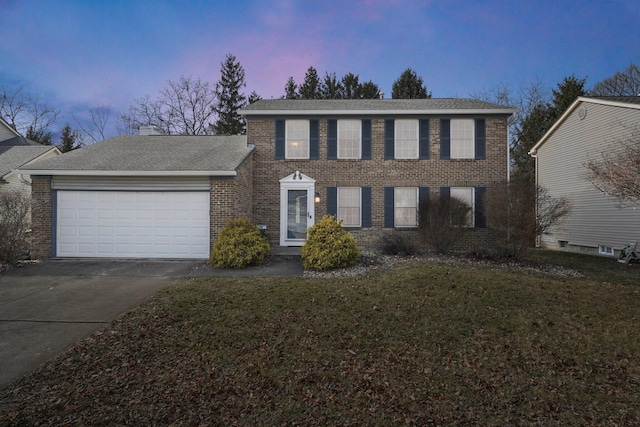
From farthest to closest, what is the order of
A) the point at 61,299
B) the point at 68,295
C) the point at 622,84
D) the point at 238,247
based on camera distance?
the point at 622,84
the point at 238,247
the point at 68,295
the point at 61,299

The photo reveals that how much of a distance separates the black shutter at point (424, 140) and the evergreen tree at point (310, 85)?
1856cm

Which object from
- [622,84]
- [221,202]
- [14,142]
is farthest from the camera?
[622,84]

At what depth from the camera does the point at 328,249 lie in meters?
8.16

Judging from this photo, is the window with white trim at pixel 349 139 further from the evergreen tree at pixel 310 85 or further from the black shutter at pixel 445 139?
the evergreen tree at pixel 310 85

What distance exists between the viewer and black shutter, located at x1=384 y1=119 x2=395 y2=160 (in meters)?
12.0

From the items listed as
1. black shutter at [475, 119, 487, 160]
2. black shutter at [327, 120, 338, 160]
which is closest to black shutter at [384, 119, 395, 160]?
black shutter at [327, 120, 338, 160]

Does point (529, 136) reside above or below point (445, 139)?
above

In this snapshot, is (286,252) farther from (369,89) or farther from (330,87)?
(330,87)

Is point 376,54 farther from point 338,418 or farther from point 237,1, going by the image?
point 338,418

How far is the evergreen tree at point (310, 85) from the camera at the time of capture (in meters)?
28.8

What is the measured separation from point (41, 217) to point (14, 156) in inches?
389

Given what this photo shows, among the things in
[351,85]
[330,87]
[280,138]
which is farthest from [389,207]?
[330,87]

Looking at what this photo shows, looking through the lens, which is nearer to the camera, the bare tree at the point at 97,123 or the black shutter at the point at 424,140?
the black shutter at the point at 424,140

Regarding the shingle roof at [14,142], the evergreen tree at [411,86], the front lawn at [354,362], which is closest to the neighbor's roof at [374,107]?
the front lawn at [354,362]
